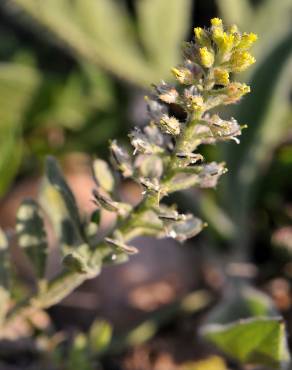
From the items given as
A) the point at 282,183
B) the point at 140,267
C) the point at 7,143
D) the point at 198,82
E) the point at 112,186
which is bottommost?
the point at 140,267

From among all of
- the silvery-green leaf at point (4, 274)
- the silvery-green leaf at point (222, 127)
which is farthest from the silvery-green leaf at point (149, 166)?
the silvery-green leaf at point (4, 274)

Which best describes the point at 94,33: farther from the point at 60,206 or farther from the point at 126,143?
the point at 60,206

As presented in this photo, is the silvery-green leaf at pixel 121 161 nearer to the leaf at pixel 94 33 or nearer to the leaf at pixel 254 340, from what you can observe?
the leaf at pixel 254 340

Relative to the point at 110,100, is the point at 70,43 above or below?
above

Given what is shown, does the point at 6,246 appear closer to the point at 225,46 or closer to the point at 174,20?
the point at 225,46

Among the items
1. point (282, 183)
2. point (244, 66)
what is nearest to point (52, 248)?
point (282, 183)

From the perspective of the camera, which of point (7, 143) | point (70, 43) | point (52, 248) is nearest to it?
point (7, 143)
